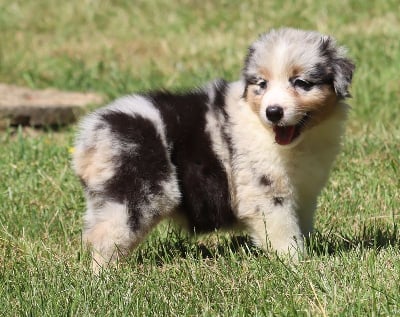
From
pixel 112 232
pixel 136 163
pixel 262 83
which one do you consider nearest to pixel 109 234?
pixel 112 232

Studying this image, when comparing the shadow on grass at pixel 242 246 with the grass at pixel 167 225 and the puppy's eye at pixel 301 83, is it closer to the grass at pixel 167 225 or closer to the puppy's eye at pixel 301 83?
the grass at pixel 167 225

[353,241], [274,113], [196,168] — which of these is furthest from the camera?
[353,241]

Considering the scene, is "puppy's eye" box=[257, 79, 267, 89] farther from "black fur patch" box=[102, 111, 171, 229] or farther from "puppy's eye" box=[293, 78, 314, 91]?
"black fur patch" box=[102, 111, 171, 229]

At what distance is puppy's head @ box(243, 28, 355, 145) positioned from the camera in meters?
5.20

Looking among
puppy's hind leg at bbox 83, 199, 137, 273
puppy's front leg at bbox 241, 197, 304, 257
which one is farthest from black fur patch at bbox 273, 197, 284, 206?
puppy's hind leg at bbox 83, 199, 137, 273

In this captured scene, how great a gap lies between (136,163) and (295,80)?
3.69 feet

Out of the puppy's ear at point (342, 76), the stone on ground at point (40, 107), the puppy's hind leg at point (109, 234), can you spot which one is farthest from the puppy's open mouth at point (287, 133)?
the stone on ground at point (40, 107)

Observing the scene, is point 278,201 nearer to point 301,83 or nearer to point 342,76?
point 301,83

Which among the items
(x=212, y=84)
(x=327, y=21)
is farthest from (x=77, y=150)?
(x=327, y=21)

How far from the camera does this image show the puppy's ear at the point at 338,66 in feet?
17.6

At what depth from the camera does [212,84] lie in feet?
19.4

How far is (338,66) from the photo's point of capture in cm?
541

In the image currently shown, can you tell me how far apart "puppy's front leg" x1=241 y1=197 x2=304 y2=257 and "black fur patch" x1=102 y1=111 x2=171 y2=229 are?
662 millimetres

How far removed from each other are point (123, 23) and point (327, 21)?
324 centimetres
